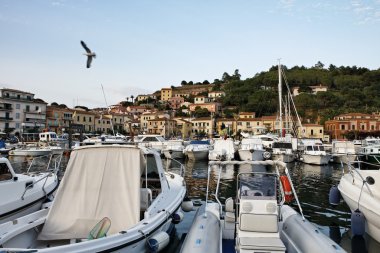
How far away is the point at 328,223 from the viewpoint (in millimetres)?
12531

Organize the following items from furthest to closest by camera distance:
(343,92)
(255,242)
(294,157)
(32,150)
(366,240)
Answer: (343,92) < (32,150) < (294,157) < (366,240) < (255,242)

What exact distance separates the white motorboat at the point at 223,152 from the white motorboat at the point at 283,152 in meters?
5.19

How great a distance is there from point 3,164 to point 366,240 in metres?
11.3

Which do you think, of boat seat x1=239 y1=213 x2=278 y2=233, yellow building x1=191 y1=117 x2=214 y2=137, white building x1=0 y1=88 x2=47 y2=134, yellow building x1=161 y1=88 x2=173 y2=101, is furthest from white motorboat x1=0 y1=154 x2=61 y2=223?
yellow building x1=161 y1=88 x2=173 y2=101

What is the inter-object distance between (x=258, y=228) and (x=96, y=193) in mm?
3834

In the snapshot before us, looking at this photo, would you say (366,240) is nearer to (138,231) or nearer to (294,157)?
(138,231)

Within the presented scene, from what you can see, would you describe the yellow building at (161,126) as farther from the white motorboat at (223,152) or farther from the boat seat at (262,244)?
the boat seat at (262,244)

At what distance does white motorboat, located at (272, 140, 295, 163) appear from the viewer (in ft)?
120

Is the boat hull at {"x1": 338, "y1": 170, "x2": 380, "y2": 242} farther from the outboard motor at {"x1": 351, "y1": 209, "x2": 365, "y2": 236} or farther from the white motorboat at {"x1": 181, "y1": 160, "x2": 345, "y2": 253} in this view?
the white motorboat at {"x1": 181, "y1": 160, "x2": 345, "y2": 253}

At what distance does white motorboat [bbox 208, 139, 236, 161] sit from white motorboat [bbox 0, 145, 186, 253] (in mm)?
26623

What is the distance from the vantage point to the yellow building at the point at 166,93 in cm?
16588

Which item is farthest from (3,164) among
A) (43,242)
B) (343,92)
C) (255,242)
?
(343,92)

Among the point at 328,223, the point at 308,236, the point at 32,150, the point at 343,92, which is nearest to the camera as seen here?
the point at 308,236

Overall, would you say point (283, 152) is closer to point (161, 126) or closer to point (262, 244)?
point (262, 244)
